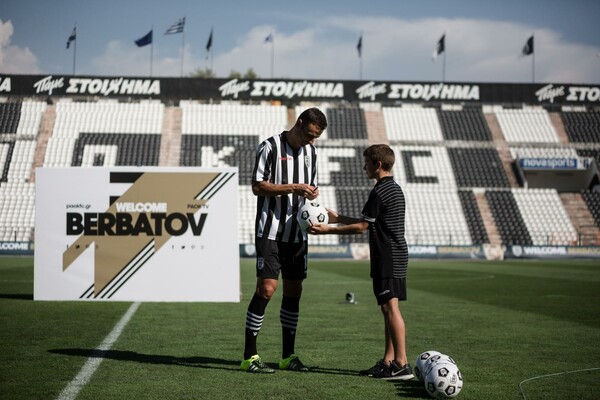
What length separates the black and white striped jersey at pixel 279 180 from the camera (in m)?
7.45

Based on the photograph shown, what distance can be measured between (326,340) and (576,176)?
52.6 meters

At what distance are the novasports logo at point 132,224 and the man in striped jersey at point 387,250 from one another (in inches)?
307

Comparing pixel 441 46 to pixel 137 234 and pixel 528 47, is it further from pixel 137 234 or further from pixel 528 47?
pixel 137 234

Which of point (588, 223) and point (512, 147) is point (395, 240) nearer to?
point (588, 223)

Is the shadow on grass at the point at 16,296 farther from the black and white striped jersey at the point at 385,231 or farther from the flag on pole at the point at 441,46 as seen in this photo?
the flag on pole at the point at 441,46

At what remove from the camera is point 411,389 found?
21.6 ft

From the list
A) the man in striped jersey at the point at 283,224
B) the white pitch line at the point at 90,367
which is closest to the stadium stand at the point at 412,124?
the white pitch line at the point at 90,367

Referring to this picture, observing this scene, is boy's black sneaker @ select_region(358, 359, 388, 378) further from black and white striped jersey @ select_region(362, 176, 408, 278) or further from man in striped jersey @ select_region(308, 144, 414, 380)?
black and white striped jersey @ select_region(362, 176, 408, 278)

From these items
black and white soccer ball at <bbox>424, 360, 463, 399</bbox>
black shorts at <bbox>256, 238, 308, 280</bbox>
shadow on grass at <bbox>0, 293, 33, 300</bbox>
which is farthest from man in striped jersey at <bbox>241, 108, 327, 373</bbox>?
shadow on grass at <bbox>0, 293, 33, 300</bbox>

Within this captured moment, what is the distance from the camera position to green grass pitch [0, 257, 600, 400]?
639 cm

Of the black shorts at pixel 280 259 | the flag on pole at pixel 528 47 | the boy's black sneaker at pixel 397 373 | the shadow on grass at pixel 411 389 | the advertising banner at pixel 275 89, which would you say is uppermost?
the flag on pole at pixel 528 47

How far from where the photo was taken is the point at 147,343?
9117mm

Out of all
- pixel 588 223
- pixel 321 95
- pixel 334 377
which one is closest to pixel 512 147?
pixel 588 223

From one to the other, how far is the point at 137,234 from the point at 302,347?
652cm
